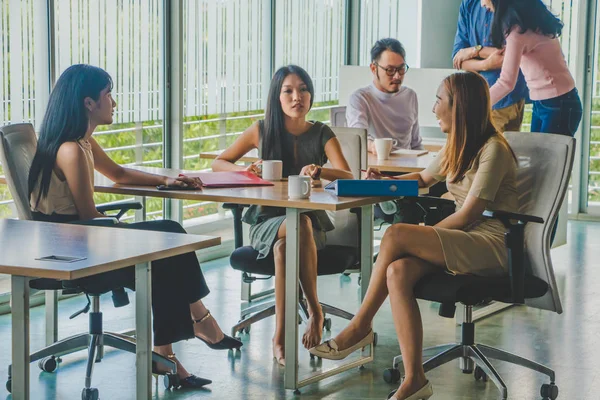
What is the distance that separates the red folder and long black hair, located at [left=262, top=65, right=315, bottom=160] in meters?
0.23

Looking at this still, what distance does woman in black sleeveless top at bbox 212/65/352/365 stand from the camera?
4223 mm

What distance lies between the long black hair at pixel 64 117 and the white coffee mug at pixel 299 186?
0.89m

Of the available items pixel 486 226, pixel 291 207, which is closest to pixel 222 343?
pixel 291 207

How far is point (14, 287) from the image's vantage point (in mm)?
2607

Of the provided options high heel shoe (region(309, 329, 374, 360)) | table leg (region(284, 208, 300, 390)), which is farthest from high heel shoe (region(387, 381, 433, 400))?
table leg (region(284, 208, 300, 390))

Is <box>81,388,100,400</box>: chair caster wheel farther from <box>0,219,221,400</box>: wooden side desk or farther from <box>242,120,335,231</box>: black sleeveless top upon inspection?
<box>242,120,335,231</box>: black sleeveless top

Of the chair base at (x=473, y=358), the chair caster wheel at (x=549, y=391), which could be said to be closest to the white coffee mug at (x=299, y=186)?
the chair base at (x=473, y=358)

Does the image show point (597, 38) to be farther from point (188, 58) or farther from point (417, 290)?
point (417, 290)

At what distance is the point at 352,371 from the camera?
4121mm

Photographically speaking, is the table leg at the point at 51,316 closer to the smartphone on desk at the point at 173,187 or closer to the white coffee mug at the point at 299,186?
the smartphone on desk at the point at 173,187

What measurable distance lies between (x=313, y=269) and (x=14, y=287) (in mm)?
1770

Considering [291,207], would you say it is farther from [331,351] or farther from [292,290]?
[331,351]

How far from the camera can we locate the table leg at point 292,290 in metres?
3.75

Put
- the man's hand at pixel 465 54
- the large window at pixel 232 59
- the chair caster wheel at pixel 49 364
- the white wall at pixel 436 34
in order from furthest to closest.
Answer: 1. the white wall at pixel 436 34
2. the large window at pixel 232 59
3. the man's hand at pixel 465 54
4. the chair caster wheel at pixel 49 364
